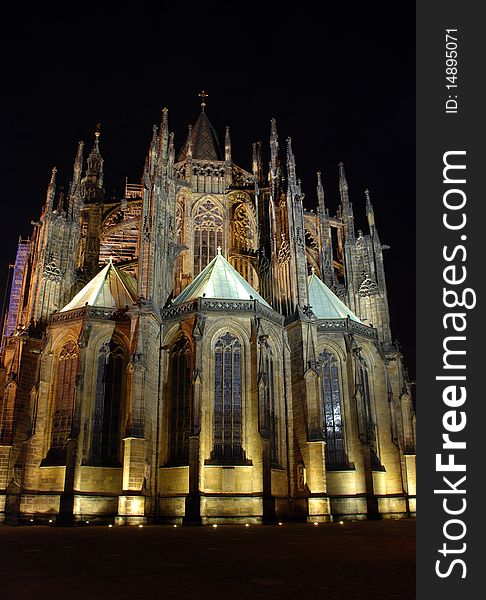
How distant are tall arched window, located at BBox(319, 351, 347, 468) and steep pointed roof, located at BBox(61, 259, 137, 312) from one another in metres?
11.7

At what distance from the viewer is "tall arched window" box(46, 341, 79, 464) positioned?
2791 cm

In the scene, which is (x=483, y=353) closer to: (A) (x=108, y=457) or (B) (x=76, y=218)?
(A) (x=108, y=457)

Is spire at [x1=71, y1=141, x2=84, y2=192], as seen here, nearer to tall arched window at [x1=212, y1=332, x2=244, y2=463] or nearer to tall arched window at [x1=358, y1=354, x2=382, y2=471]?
tall arched window at [x1=212, y1=332, x2=244, y2=463]

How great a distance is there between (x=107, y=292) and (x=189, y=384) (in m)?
7.86

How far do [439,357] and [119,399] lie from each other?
22.3 metres

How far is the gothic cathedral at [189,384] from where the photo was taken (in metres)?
26.2

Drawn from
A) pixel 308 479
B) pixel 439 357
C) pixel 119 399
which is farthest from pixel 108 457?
pixel 439 357

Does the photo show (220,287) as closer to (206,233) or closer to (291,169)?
(291,169)

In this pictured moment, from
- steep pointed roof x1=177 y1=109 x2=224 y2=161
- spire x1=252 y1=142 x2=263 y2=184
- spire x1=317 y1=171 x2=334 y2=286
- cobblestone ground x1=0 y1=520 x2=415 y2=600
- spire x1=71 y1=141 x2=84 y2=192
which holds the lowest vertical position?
cobblestone ground x1=0 y1=520 x2=415 y2=600

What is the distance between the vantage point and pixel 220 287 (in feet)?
102

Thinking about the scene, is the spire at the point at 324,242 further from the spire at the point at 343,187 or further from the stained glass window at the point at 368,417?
the stained glass window at the point at 368,417

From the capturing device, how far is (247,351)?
28.6 m

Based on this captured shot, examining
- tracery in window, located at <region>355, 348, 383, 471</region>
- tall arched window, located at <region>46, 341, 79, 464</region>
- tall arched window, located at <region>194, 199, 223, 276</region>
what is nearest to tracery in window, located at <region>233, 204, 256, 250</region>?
tall arched window, located at <region>194, 199, 223, 276</region>

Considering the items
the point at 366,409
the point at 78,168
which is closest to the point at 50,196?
the point at 78,168
